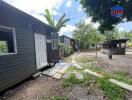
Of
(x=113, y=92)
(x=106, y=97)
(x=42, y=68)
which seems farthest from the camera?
(x=42, y=68)

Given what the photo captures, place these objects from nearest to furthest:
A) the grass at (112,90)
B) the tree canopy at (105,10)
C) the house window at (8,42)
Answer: the grass at (112,90) → the house window at (8,42) → the tree canopy at (105,10)

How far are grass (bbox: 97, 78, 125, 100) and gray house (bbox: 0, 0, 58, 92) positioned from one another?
11.7ft

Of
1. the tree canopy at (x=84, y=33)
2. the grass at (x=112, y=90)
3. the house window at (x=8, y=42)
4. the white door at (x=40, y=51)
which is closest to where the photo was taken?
the grass at (x=112, y=90)

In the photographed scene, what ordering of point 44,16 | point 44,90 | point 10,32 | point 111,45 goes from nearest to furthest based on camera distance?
point 44,90 → point 10,32 → point 44,16 → point 111,45

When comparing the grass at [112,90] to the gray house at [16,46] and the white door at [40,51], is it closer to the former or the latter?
the gray house at [16,46]

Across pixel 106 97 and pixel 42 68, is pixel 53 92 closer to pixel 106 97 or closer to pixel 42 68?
pixel 106 97

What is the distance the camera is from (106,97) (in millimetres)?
5430

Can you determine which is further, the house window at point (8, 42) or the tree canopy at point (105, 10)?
the tree canopy at point (105, 10)

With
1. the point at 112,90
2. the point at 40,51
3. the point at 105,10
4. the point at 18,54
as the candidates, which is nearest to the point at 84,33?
the point at 105,10

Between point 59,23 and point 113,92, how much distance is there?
16.9 meters

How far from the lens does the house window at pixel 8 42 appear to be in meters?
6.97

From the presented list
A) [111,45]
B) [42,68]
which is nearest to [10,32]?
[42,68]

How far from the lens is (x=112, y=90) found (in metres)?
5.98

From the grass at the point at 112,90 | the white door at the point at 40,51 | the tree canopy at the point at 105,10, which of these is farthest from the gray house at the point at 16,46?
the tree canopy at the point at 105,10
